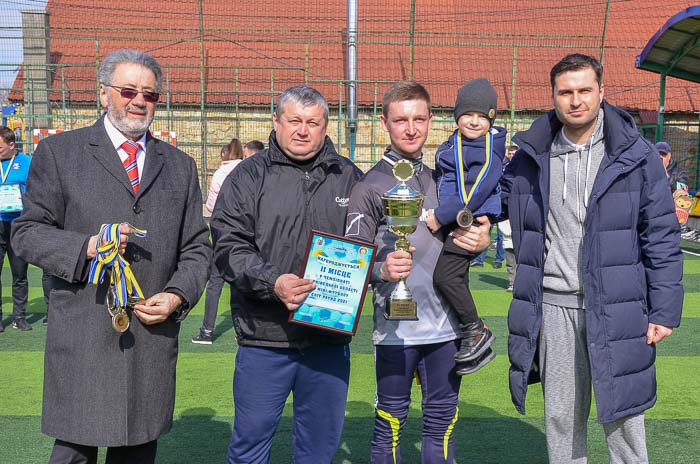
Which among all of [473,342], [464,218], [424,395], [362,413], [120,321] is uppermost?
[464,218]

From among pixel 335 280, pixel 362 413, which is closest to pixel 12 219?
pixel 362 413

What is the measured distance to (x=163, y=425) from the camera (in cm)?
356

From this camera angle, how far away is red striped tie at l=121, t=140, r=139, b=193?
343cm

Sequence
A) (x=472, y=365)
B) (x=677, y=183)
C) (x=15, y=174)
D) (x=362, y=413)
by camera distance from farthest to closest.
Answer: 1. (x=677, y=183)
2. (x=15, y=174)
3. (x=362, y=413)
4. (x=472, y=365)

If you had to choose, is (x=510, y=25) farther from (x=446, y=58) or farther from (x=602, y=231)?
(x=602, y=231)

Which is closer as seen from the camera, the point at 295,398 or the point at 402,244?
the point at 402,244

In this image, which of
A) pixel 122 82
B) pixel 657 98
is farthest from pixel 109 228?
pixel 657 98

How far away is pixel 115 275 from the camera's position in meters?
3.28

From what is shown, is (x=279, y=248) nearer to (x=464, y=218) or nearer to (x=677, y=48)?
(x=464, y=218)

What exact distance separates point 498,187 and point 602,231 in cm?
64

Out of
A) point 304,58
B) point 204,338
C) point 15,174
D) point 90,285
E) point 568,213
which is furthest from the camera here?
point 304,58

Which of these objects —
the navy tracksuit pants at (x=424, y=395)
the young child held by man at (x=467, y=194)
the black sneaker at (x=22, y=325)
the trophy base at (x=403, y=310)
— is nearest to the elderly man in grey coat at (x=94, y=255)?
the trophy base at (x=403, y=310)

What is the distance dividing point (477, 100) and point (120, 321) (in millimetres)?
2013

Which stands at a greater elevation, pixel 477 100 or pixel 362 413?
pixel 477 100
